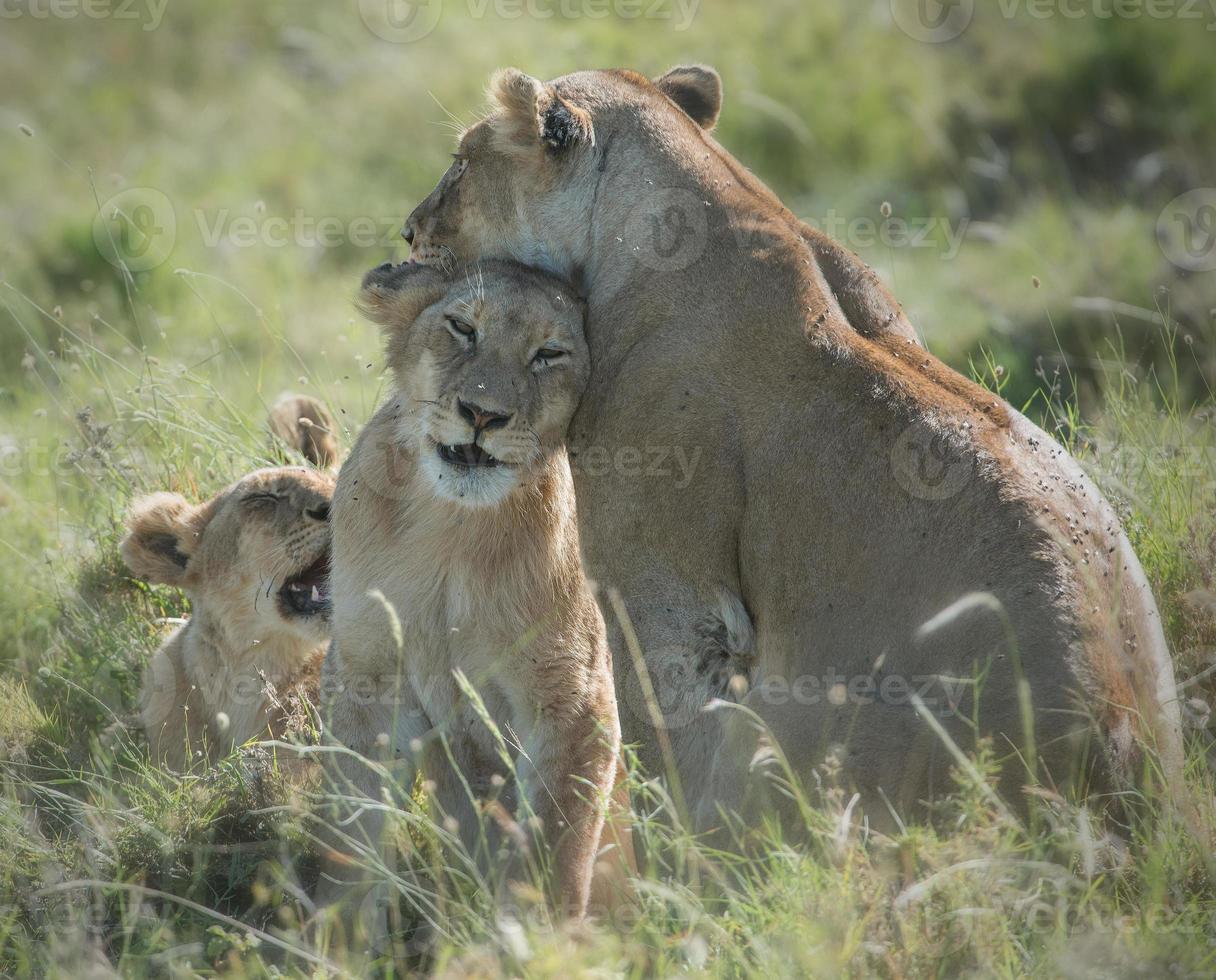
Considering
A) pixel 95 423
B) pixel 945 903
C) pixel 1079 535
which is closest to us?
Answer: pixel 945 903

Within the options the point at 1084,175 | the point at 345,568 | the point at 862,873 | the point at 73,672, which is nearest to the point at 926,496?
the point at 862,873

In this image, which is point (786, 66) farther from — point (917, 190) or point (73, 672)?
point (73, 672)

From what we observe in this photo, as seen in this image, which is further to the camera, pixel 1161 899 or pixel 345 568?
pixel 345 568

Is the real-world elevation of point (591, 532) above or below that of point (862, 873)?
above

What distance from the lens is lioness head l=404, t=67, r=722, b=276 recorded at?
457 centimetres

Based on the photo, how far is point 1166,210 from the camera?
1200 cm

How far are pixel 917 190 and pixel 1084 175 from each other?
59.4 inches
